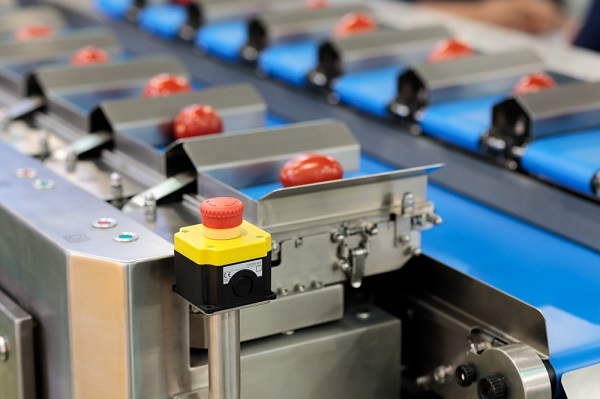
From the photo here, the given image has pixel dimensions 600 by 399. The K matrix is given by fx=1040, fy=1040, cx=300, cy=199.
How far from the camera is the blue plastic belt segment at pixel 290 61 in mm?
2564

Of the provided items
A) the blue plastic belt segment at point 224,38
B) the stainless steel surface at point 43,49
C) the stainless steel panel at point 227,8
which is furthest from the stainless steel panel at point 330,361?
the stainless steel panel at point 227,8

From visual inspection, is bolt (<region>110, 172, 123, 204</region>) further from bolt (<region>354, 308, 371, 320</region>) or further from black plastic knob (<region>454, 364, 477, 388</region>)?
black plastic knob (<region>454, 364, 477, 388</region>)

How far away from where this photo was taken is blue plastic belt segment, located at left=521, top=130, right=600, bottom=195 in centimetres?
178

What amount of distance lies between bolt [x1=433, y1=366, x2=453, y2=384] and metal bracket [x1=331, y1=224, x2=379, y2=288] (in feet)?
0.64

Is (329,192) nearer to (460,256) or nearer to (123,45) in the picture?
(460,256)

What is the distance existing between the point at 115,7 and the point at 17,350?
7.00ft

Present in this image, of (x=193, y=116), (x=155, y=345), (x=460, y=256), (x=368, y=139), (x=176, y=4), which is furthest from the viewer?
(x=176, y=4)

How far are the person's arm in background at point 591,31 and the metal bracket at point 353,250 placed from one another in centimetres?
240

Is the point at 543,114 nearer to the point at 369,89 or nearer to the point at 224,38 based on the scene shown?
the point at 369,89

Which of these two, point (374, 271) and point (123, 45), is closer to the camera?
point (374, 271)

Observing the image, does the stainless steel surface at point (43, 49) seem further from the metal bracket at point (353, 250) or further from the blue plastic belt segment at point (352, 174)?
the metal bracket at point (353, 250)

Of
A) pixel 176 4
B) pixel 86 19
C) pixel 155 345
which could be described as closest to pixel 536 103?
pixel 155 345

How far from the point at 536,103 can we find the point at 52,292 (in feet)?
3.26

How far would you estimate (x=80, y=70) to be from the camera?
92.3 inches
